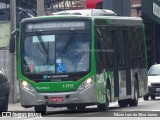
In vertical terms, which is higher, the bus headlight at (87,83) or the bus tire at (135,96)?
the bus headlight at (87,83)

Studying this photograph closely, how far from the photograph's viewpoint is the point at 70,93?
23.5 m

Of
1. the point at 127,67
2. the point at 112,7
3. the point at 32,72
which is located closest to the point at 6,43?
the point at 127,67

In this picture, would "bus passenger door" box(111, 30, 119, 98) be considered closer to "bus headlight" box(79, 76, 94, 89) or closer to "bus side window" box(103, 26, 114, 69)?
"bus side window" box(103, 26, 114, 69)

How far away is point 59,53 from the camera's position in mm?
23766

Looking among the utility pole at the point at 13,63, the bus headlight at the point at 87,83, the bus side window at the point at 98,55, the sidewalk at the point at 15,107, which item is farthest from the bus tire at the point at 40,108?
the utility pole at the point at 13,63

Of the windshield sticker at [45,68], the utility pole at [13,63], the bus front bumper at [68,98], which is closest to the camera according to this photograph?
the bus front bumper at [68,98]

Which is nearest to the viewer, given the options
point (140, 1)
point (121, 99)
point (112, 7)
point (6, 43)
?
point (121, 99)

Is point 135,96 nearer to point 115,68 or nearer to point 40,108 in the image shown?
point 115,68

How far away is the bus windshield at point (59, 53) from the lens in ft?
77.8

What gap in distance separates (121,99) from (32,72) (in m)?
4.48

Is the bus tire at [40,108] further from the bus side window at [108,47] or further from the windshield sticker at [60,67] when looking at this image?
the bus side window at [108,47]

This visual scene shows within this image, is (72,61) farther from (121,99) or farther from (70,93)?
(121,99)

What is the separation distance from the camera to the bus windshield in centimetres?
2370

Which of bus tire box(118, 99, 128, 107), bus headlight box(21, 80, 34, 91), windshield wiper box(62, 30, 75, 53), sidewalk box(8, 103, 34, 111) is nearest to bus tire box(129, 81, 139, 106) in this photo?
bus tire box(118, 99, 128, 107)
